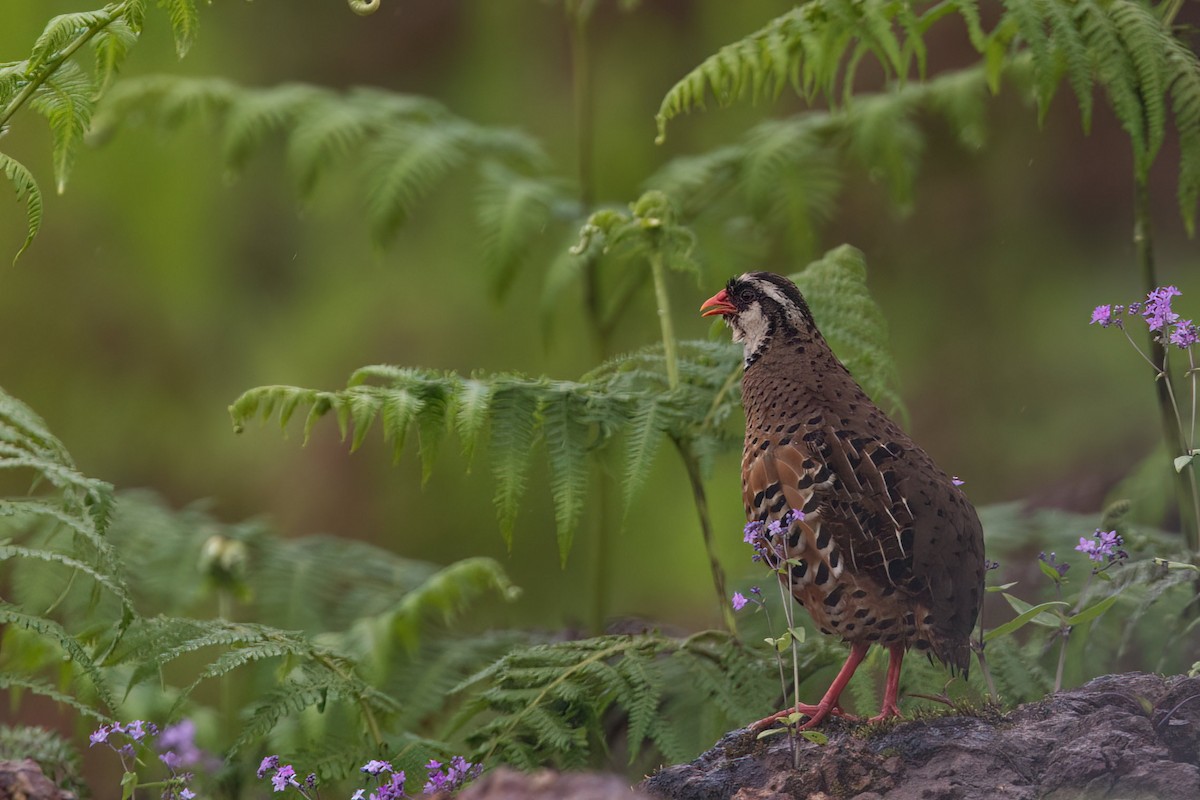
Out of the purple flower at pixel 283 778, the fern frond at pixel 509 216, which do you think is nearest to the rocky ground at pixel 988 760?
the purple flower at pixel 283 778

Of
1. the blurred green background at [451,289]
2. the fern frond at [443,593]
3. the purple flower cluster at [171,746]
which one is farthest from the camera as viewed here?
the blurred green background at [451,289]

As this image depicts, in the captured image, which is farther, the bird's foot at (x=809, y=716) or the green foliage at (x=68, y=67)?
the green foliage at (x=68, y=67)

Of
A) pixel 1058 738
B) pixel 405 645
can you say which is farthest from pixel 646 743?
pixel 1058 738

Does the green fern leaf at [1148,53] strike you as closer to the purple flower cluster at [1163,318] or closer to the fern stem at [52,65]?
the purple flower cluster at [1163,318]

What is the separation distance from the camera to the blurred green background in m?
6.14

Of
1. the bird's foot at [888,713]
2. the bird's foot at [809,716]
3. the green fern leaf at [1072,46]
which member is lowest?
the bird's foot at [809,716]

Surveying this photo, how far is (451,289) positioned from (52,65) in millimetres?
4134

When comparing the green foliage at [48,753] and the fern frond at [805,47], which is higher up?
the fern frond at [805,47]

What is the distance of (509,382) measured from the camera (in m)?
2.73

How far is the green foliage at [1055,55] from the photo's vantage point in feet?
9.61

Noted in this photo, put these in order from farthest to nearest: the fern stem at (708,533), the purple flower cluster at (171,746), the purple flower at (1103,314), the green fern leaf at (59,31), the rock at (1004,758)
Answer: the fern stem at (708,533) < the green fern leaf at (59,31) < the purple flower at (1103,314) < the rock at (1004,758) < the purple flower cluster at (171,746)

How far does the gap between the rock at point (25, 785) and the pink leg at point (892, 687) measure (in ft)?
4.62

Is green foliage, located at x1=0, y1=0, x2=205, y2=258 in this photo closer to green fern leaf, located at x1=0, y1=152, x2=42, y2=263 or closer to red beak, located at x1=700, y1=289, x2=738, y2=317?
green fern leaf, located at x1=0, y1=152, x2=42, y2=263

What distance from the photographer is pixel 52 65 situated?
99.8 inches
